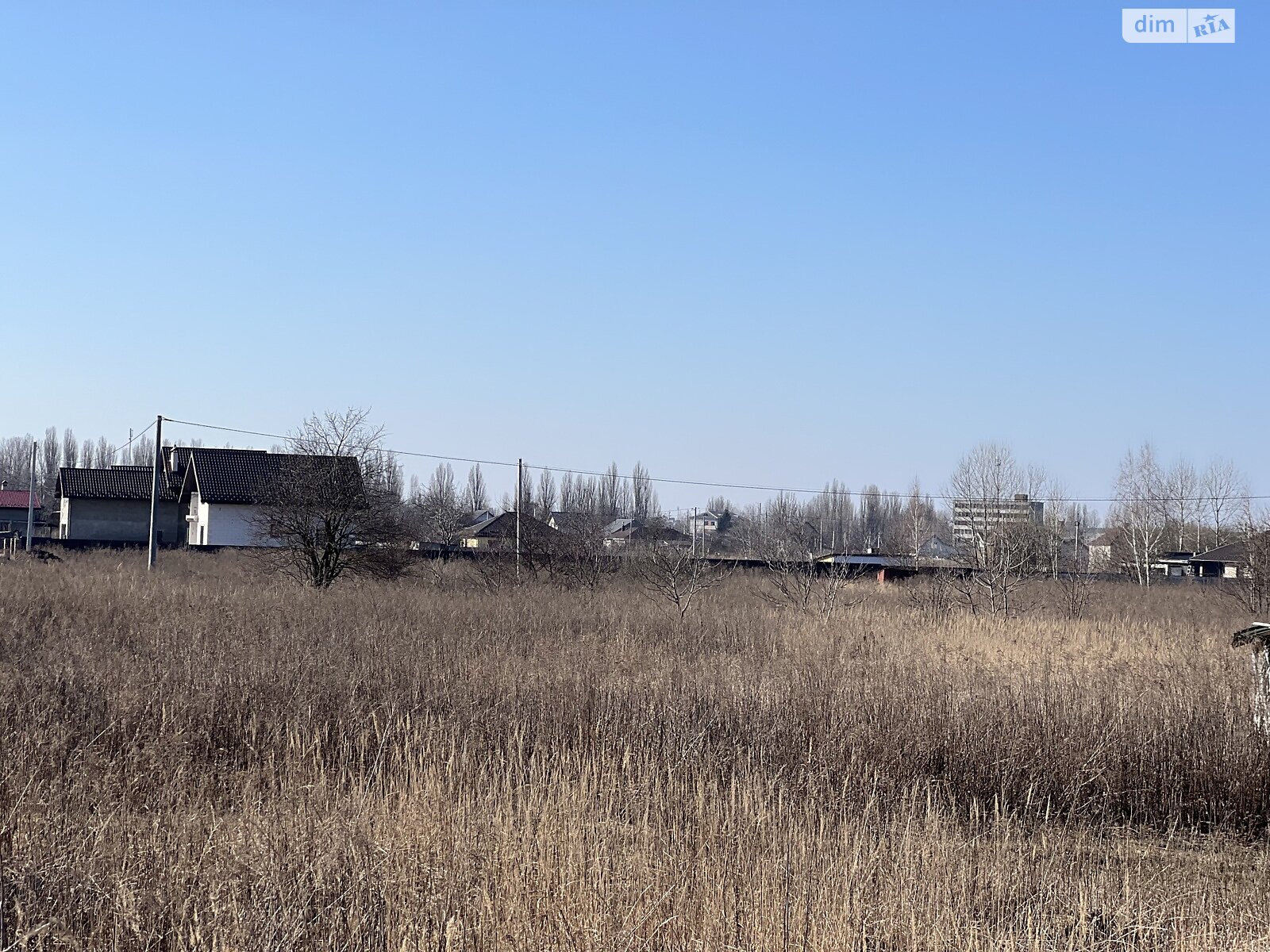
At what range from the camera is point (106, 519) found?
5659cm

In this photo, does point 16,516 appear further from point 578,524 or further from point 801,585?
point 801,585

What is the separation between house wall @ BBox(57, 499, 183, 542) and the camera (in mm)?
56156

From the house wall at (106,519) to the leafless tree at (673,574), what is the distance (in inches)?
1589

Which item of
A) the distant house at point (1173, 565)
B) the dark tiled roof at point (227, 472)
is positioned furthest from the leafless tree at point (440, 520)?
the distant house at point (1173, 565)

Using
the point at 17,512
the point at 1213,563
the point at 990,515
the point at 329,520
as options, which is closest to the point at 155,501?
the point at 329,520

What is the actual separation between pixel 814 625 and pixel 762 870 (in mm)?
12644

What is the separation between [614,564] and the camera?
94.5 feet

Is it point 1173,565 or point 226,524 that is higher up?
point 226,524

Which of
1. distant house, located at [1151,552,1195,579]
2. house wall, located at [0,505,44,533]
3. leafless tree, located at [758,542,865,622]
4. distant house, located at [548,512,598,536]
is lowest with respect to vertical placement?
distant house, located at [1151,552,1195,579]

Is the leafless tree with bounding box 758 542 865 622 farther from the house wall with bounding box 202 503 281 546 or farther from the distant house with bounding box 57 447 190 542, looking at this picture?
the distant house with bounding box 57 447 190 542

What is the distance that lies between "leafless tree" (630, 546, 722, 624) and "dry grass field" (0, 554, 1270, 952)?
273 inches

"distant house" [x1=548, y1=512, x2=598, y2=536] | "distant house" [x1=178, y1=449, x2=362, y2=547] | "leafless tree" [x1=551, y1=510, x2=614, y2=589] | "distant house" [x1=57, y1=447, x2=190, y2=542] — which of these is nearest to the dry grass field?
"leafless tree" [x1=551, y1=510, x2=614, y2=589]

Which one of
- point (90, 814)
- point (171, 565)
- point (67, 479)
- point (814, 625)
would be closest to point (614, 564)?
point (814, 625)

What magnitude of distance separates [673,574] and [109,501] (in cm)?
4505
